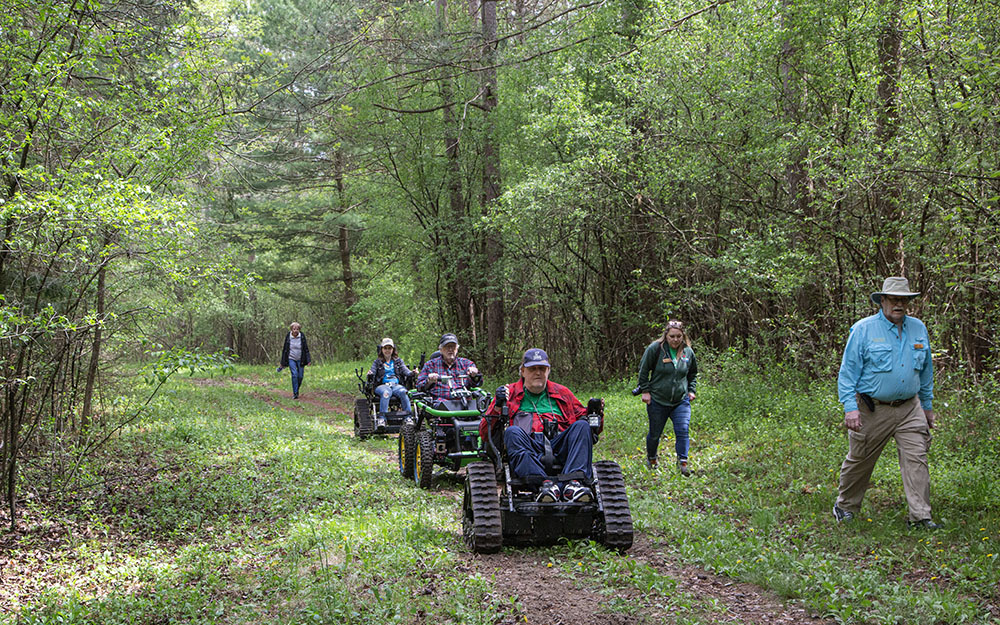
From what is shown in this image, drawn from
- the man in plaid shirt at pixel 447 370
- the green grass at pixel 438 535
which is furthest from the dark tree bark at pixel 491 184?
the green grass at pixel 438 535

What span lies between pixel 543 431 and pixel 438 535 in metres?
1.24

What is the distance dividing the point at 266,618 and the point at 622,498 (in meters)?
2.75

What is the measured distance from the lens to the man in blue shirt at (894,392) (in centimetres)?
593

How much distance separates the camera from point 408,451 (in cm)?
882

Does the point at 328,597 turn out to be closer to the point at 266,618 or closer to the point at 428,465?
the point at 266,618

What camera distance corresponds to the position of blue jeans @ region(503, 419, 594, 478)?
585 cm

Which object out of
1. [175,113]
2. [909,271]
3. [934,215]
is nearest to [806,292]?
[909,271]

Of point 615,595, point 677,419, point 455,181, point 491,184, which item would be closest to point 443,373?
point 677,419

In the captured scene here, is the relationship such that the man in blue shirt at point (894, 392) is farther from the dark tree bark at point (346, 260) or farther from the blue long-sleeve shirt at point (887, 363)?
the dark tree bark at point (346, 260)

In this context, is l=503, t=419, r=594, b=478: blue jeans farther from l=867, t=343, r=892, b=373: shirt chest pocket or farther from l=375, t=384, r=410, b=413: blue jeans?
l=375, t=384, r=410, b=413: blue jeans

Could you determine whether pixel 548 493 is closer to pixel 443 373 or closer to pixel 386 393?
pixel 443 373

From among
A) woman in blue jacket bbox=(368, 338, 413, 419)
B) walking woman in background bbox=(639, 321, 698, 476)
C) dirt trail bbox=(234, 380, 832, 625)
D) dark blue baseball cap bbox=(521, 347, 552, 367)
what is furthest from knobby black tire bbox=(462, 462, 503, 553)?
woman in blue jacket bbox=(368, 338, 413, 419)

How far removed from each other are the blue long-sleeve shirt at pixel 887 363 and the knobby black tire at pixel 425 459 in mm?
4270

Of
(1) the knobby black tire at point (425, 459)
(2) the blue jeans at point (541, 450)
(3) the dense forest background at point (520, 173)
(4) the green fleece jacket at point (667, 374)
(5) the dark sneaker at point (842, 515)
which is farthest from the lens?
(4) the green fleece jacket at point (667, 374)
